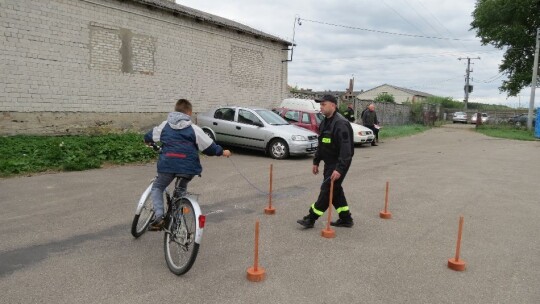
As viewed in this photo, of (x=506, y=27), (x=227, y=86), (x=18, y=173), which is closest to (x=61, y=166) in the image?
(x=18, y=173)

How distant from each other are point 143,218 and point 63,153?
619cm

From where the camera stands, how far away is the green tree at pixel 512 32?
40719mm

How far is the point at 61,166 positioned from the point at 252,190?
15.3 feet

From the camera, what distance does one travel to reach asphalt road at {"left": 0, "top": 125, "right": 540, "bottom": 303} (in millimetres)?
3850

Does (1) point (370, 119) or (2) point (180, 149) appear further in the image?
(1) point (370, 119)

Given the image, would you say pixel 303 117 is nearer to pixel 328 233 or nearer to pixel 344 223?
pixel 344 223

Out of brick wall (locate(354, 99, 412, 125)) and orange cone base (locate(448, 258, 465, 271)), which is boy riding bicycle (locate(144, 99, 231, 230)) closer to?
orange cone base (locate(448, 258, 465, 271))

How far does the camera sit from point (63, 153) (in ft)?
33.5

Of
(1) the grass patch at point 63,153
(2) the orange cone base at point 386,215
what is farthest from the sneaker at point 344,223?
(1) the grass patch at point 63,153

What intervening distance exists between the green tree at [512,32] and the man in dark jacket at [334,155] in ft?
140

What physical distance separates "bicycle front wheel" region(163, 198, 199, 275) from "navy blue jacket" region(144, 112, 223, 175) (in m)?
0.36

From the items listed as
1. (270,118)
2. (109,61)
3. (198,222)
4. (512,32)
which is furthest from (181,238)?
(512,32)

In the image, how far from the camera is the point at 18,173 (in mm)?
8859

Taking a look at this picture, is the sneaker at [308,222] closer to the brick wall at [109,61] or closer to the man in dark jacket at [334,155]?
the man in dark jacket at [334,155]
